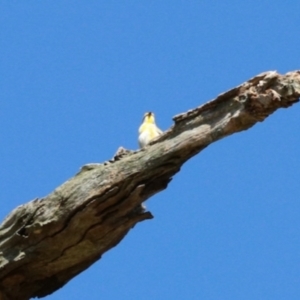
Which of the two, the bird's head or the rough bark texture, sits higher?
the bird's head

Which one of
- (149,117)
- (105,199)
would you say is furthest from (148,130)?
(105,199)

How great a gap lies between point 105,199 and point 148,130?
15.6ft

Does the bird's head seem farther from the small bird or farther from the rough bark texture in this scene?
the rough bark texture

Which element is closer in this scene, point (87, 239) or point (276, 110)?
point (276, 110)

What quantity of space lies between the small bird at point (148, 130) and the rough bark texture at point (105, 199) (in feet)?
12.3

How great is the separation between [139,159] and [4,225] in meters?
1.94

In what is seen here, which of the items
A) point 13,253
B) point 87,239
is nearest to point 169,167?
point 87,239

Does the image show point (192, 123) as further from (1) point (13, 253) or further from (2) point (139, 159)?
(1) point (13, 253)

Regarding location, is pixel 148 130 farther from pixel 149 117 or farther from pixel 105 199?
pixel 105 199

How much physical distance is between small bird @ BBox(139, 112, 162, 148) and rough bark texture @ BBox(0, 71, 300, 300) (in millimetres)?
3739

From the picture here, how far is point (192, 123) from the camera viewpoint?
44.8 feet

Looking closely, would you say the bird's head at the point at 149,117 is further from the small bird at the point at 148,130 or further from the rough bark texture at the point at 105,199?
the rough bark texture at the point at 105,199

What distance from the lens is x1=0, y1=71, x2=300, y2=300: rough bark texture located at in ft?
43.7

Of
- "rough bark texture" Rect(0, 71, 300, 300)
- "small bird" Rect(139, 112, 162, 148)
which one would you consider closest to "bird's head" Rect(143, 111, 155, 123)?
"small bird" Rect(139, 112, 162, 148)
